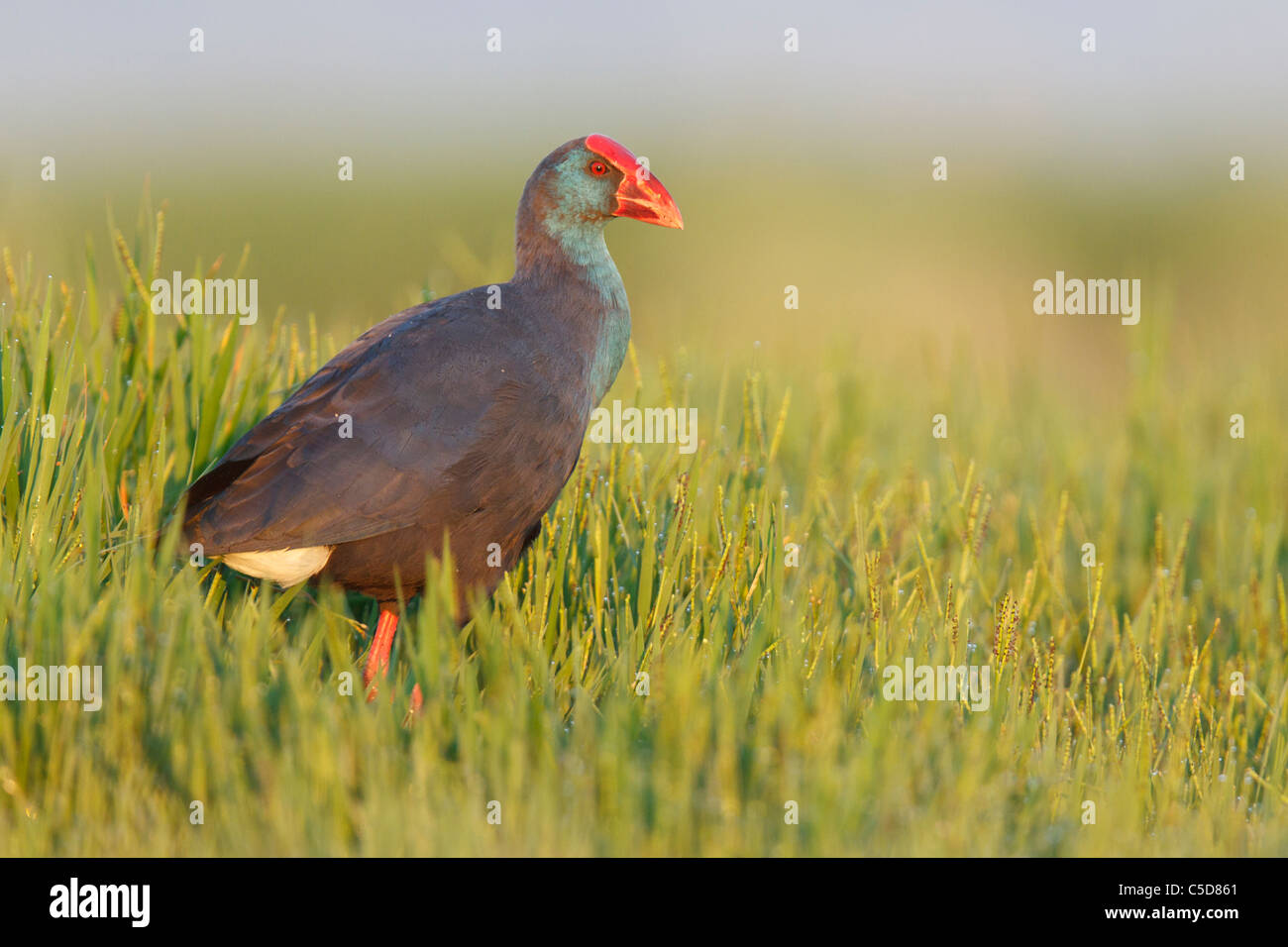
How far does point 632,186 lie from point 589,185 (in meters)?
0.13

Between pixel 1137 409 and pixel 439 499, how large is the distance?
3.87 m

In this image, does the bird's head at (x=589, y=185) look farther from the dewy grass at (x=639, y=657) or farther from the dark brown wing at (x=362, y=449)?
the dewy grass at (x=639, y=657)

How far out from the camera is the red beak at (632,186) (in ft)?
12.8

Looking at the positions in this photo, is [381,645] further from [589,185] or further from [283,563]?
[589,185]

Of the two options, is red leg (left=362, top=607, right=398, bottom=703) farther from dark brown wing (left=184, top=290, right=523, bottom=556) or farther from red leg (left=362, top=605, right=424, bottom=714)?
dark brown wing (left=184, top=290, right=523, bottom=556)

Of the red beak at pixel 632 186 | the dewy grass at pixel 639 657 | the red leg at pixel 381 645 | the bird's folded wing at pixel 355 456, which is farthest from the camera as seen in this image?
the red beak at pixel 632 186

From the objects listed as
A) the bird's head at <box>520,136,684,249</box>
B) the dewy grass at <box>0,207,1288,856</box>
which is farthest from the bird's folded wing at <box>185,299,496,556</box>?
the bird's head at <box>520,136,684,249</box>

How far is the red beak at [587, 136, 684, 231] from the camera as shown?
12.8 feet

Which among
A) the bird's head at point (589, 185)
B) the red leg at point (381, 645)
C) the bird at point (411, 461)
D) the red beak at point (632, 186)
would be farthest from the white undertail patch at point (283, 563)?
the red beak at point (632, 186)

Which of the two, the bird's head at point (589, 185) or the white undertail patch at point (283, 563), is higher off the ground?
the bird's head at point (589, 185)

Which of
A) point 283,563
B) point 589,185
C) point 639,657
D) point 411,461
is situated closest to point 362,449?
point 411,461

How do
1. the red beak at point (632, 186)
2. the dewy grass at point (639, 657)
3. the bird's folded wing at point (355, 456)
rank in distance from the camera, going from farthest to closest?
the red beak at point (632, 186), the bird's folded wing at point (355, 456), the dewy grass at point (639, 657)

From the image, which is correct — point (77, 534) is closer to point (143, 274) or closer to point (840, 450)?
point (143, 274)

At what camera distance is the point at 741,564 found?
150 inches
